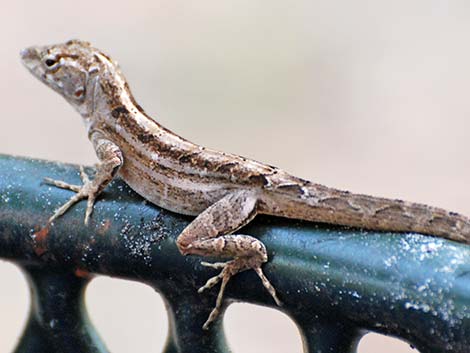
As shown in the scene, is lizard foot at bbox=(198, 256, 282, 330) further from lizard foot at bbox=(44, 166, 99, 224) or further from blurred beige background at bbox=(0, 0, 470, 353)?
blurred beige background at bbox=(0, 0, 470, 353)

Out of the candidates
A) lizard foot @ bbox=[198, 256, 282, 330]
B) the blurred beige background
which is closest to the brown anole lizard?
lizard foot @ bbox=[198, 256, 282, 330]

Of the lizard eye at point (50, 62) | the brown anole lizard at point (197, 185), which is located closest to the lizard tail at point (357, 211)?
the brown anole lizard at point (197, 185)

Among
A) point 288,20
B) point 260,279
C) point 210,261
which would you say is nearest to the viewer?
point 260,279

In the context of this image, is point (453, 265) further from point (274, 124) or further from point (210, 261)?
point (274, 124)

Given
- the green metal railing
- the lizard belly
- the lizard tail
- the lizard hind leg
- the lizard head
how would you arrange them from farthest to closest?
1. the lizard head
2. the lizard belly
3. the lizard tail
4. the lizard hind leg
5. the green metal railing

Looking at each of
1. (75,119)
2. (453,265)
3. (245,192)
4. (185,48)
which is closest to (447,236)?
(453,265)

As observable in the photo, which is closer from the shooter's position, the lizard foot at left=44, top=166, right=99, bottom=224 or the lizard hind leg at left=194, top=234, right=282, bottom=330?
the lizard hind leg at left=194, top=234, right=282, bottom=330
